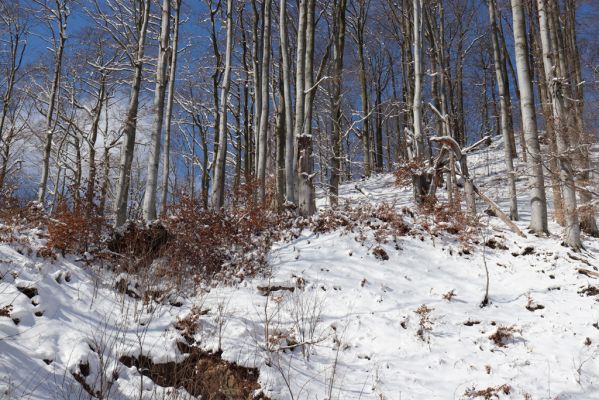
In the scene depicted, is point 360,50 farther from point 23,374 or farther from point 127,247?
point 23,374

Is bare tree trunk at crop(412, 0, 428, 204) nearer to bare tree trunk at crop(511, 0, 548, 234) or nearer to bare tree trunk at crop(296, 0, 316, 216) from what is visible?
bare tree trunk at crop(511, 0, 548, 234)

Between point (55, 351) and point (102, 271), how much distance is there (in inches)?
88.0

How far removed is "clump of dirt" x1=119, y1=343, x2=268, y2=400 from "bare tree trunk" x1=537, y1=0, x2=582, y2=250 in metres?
6.43

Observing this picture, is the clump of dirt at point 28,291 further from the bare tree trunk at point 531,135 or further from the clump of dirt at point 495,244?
the bare tree trunk at point 531,135

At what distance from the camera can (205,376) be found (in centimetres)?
407

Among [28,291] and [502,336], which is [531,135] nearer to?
[502,336]

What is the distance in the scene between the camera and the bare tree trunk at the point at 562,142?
23.8ft

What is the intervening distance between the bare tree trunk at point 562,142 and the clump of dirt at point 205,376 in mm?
6425

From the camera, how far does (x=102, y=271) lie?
5.83m

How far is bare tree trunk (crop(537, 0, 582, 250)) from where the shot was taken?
7.25m

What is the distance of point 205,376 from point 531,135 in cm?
762

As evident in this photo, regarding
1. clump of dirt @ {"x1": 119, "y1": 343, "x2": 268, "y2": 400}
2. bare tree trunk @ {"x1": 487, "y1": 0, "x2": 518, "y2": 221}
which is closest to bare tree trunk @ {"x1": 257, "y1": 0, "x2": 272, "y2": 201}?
bare tree trunk @ {"x1": 487, "y1": 0, "x2": 518, "y2": 221}

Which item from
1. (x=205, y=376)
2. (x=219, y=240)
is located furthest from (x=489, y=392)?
(x=219, y=240)

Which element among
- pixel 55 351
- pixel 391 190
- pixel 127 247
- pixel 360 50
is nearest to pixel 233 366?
pixel 55 351
